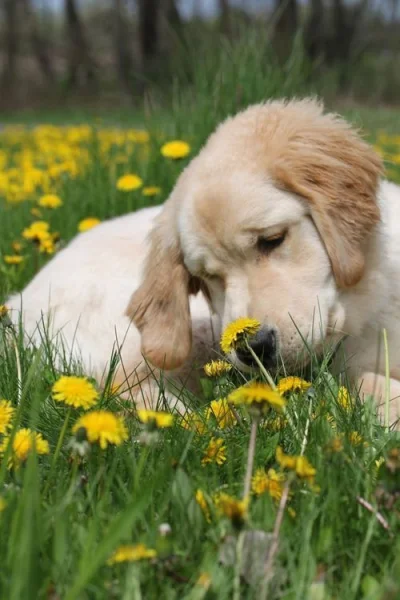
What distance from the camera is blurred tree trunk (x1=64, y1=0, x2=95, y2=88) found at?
2355 cm

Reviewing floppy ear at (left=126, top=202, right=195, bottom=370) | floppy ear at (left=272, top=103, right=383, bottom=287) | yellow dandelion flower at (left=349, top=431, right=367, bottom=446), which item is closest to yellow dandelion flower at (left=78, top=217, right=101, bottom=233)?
floppy ear at (left=126, top=202, right=195, bottom=370)

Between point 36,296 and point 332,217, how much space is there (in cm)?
130

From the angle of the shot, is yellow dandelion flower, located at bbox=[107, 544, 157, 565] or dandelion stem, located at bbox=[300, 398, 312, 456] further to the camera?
dandelion stem, located at bbox=[300, 398, 312, 456]

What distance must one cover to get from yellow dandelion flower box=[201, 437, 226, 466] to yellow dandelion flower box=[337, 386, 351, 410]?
0.35 meters

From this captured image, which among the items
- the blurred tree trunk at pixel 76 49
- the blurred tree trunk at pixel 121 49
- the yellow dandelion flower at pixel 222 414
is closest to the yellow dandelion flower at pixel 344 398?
the yellow dandelion flower at pixel 222 414

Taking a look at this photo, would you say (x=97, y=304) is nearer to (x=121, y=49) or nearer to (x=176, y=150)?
(x=176, y=150)

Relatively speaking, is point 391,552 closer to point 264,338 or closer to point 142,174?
A: point 264,338

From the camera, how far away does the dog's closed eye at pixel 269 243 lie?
112 inches

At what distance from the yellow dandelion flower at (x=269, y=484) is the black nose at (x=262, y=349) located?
778 millimetres

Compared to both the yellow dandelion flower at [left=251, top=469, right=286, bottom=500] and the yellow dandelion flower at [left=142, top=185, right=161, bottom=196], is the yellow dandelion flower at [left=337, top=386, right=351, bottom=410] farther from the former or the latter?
the yellow dandelion flower at [left=142, top=185, right=161, bottom=196]

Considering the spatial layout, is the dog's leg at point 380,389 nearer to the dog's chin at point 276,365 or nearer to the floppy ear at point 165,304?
the dog's chin at point 276,365

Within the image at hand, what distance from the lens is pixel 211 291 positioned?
3.12 m

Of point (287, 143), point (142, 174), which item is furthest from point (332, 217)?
point (142, 174)

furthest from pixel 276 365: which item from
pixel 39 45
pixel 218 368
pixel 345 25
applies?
pixel 39 45
